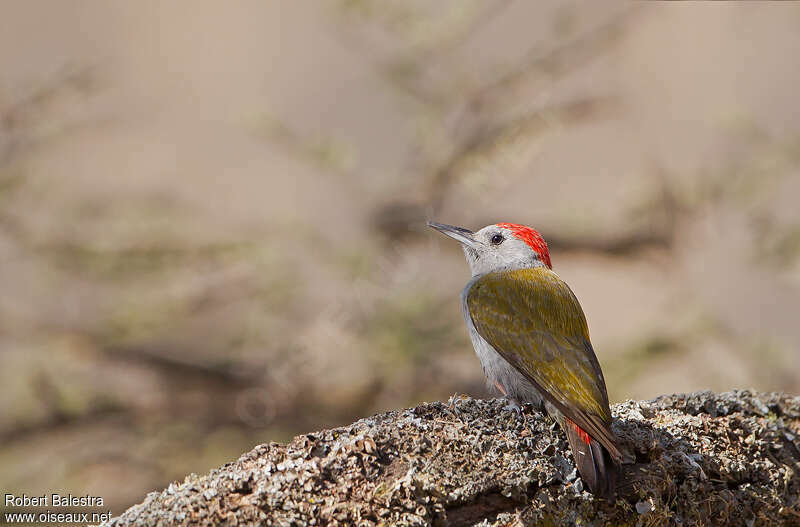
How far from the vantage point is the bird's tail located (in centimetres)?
246

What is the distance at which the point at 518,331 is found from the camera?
3.35m

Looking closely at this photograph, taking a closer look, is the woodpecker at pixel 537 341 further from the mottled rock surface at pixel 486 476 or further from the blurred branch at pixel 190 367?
the blurred branch at pixel 190 367

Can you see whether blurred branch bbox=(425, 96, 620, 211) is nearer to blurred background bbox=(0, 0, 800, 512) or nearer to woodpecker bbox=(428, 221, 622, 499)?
blurred background bbox=(0, 0, 800, 512)

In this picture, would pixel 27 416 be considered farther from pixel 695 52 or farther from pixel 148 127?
pixel 695 52

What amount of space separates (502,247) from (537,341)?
0.94 m

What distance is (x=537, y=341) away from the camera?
129 inches

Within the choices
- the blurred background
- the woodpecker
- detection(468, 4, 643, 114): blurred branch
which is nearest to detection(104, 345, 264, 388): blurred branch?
the blurred background

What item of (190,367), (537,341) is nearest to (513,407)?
(537,341)

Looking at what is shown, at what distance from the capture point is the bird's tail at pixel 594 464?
8.06 feet

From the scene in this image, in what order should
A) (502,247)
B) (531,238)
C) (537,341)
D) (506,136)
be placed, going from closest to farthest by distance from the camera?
(537,341), (531,238), (502,247), (506,136)

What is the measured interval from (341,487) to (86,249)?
5.92 metres

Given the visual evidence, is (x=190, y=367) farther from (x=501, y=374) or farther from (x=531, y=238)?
(x=501, y=374)

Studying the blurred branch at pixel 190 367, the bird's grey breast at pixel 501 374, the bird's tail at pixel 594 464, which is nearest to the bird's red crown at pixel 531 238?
the bird's grey breast at pixel 501 374

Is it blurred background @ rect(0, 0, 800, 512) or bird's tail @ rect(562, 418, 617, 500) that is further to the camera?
blurred background @ rect(0, 0, 800, 512)
